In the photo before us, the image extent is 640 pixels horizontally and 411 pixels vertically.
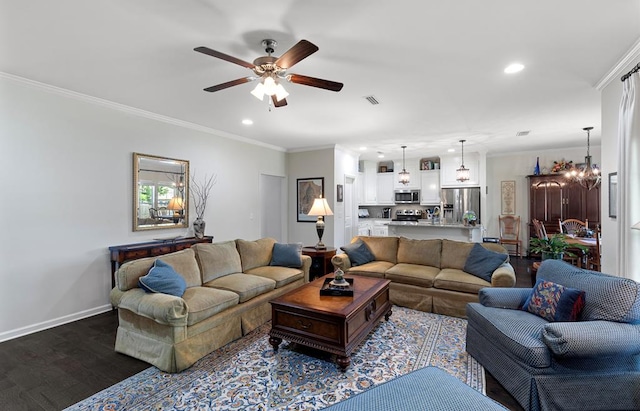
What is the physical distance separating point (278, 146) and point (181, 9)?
481 centimetres

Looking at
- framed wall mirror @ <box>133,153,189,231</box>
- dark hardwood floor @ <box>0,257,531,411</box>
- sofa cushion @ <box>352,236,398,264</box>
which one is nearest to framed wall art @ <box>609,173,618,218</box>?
dark hardwood floor @ <box>0,257,531,411</box>

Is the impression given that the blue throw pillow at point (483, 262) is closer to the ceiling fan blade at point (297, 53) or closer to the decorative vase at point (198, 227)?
the ceiling fan blade at point (297, 53)

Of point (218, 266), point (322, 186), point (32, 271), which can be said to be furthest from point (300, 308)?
point (322, 186)

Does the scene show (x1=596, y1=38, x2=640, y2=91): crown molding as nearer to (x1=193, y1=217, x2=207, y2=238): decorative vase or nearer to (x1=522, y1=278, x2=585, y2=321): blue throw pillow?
(x1=522, y1=278, x2=585, y2=321): blue throw pillow

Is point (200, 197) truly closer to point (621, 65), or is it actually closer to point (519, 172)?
point (621, 65)

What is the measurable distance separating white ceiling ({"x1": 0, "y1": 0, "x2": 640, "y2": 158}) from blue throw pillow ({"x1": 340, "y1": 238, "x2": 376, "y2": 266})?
2.05 metres

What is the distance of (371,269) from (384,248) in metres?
0.63

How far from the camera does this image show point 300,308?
2.62 m

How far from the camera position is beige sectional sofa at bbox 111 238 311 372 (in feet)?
8.07

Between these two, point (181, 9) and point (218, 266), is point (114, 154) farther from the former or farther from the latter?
point (181, 9)

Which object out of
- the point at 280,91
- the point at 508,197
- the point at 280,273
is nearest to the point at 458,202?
the point at 508,197

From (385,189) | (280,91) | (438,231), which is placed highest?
(280,91)

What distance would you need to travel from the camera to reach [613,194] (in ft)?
10.1

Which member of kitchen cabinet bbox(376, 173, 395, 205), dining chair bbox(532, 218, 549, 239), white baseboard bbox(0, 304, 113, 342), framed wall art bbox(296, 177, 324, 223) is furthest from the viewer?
kitchen cabinet bbox(376, 173, 395, 205)
